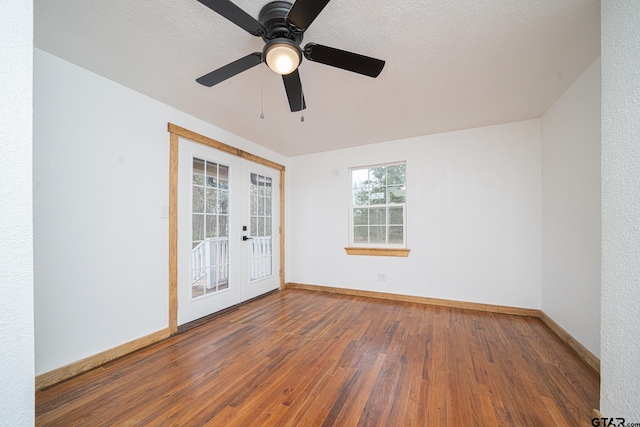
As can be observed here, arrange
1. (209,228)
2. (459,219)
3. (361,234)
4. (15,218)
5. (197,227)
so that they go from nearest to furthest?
1. (15,218)
2. (197,227)
3. (209,228)
4. (459,219)
5. (361,234)

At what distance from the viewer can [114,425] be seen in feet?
4.84

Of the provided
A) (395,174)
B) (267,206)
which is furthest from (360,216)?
(267,206)

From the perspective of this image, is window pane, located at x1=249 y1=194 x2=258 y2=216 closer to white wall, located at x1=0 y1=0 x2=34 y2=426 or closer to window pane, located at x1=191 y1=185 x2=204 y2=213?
window pane, located at x1=191 y1=185 x2=204 y2=213

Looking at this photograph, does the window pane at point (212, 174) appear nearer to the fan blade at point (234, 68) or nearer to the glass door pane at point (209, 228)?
the glass door pane at point (209, 228)

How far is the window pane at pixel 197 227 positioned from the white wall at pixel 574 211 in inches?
155

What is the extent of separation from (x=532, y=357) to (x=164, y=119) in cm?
435

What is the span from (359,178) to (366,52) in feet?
8.32

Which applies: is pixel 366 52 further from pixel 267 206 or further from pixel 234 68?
pixel 267 206

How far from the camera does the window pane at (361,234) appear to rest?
4250 millimetres

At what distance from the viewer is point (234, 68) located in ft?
5.56

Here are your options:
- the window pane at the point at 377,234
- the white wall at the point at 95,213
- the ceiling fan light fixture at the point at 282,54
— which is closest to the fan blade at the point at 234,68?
the ceiling fan light fixture at the point at 282,54

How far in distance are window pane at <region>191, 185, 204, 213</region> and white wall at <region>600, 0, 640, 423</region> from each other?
139 inches

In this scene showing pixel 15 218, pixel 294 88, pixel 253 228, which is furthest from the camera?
pixel 253 228

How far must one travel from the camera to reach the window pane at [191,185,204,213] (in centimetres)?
298
